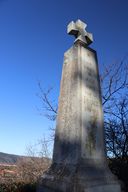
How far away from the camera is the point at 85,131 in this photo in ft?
13.3

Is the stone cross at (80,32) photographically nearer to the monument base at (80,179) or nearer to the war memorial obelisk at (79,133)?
the war memorial obelisk at (79,133)

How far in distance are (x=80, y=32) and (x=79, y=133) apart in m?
2.47

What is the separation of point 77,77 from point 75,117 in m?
0.84

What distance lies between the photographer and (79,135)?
3.95m

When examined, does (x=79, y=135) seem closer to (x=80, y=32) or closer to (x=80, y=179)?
(x=80, y=179)

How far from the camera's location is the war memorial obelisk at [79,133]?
3.69 m

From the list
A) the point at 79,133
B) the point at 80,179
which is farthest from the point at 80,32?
the point at 80,179

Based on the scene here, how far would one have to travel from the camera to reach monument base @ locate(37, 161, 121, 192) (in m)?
3.52

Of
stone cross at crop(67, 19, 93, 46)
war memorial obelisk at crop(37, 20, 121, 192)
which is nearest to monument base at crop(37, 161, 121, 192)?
war memorial obelisk at crop(37, 20, 121, 192)

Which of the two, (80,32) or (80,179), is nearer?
(80,179)

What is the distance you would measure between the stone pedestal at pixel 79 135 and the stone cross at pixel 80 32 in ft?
0.85

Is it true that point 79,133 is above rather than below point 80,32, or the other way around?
below

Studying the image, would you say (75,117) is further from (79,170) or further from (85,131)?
(79,170)

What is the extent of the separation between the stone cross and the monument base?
107 inches
